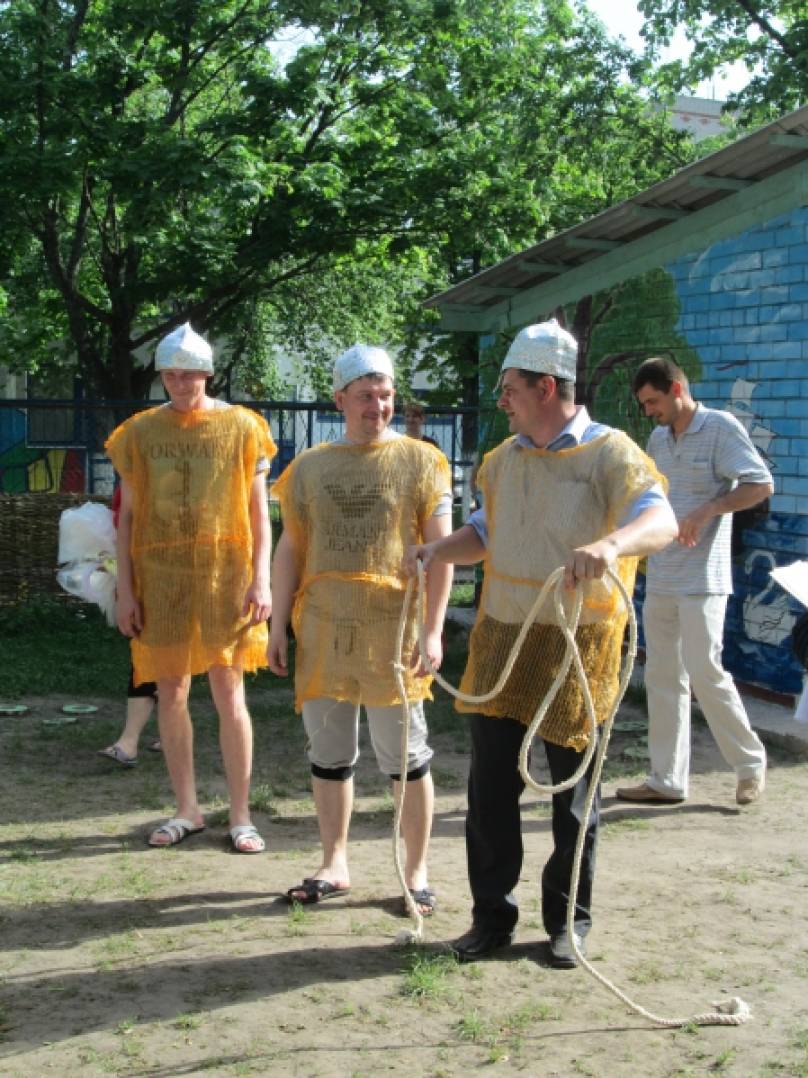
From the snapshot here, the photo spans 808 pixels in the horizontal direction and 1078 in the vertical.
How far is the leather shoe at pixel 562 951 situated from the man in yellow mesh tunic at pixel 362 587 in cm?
57

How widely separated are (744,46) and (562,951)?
74.9 ft

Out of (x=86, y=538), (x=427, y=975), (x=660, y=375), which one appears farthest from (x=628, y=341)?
(x=427, y=975)

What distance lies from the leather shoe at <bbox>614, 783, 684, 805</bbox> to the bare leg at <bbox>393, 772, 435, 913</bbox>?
1.75m

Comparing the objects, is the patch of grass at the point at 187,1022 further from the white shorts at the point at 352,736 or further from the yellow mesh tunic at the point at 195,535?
the yellow mesh tunic at the point at 195,535

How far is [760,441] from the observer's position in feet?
27.9

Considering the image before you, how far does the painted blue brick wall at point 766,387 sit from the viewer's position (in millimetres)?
8172

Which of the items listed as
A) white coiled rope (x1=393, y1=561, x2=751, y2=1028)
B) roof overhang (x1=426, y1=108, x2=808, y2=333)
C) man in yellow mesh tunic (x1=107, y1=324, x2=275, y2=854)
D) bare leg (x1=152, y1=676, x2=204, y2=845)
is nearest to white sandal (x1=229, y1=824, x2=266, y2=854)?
man in yellow mesh tunic (x1=107, y1=324, x2=275, y2=854)

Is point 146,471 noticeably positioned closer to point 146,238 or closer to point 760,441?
point 760,441

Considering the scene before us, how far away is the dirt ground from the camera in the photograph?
11.3ft

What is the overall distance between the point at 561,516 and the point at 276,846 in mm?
2234

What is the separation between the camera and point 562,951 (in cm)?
404

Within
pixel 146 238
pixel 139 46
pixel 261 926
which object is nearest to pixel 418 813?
pixel 261 926

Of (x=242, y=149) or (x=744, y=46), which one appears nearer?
(x=242, y=149)

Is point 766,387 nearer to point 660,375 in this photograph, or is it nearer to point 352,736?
point 660,375
